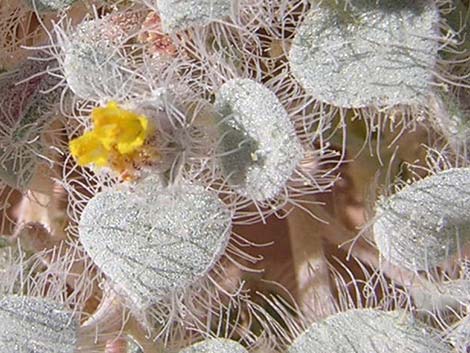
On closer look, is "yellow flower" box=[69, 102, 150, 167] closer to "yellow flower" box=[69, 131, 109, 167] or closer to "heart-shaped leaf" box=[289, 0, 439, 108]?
"yellow flower" box=[69, 131, 109, 167]

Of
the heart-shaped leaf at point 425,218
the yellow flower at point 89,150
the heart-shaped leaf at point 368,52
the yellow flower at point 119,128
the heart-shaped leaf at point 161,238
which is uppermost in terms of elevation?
the heart-shaped leaf at point 368,52

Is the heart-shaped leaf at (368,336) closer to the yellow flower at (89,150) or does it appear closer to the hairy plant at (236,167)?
the hairy plant at (236,167)

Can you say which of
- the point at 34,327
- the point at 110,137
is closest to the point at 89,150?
the point at 110,137

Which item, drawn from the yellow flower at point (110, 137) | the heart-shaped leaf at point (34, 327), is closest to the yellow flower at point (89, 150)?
the yellow flower at point (110, 137)

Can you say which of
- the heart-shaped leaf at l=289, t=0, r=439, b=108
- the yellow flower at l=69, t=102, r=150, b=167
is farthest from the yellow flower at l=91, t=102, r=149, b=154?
the heart-shaped leaf at l=289, t=0, r=439, b=108

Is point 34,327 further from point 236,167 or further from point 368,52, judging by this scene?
point 368,52

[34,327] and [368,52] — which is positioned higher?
[368,52]

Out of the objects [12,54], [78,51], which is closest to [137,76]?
[78,51]

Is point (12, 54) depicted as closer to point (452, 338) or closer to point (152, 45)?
point (152, 45)

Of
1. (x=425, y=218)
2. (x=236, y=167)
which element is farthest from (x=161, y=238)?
(x=425, y=218)
